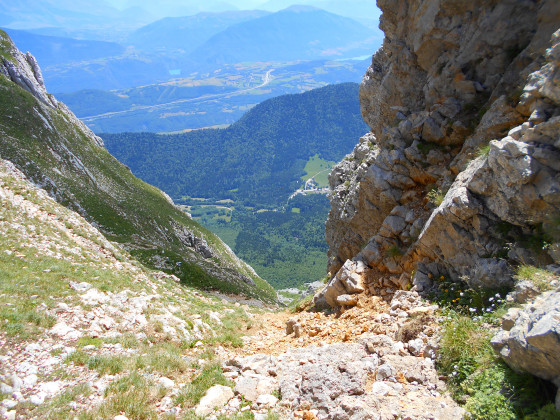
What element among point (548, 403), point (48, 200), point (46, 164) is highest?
point (46, 164)

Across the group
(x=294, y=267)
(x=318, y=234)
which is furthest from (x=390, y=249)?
(x=318, y=234)

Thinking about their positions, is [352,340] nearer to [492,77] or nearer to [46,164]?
[492,77]

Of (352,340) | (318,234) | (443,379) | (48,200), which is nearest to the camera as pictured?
(443,379)

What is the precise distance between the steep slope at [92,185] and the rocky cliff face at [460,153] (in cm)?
1741

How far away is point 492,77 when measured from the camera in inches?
→ 549

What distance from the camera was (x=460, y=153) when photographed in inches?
529

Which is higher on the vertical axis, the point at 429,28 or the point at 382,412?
the point at 429,28

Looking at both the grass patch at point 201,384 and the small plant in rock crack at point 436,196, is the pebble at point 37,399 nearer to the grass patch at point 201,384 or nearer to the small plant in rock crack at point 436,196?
the grass patch at point 201,384

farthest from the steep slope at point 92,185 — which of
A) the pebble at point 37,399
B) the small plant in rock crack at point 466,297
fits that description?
the small plant in rock crack at point 466,297

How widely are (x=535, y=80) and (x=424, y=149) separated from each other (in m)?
5.98

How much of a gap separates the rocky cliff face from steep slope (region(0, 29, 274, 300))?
1741 centimetres

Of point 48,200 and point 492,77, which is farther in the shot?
point 48,200

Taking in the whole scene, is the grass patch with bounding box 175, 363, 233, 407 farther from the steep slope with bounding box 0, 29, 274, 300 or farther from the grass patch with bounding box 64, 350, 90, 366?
the steep slope with bounding box 0, 29, 274, 300

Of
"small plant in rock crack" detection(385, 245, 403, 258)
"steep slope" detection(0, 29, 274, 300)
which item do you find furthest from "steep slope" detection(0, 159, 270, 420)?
"steep slope" detection(0, 29, 274, 300)
